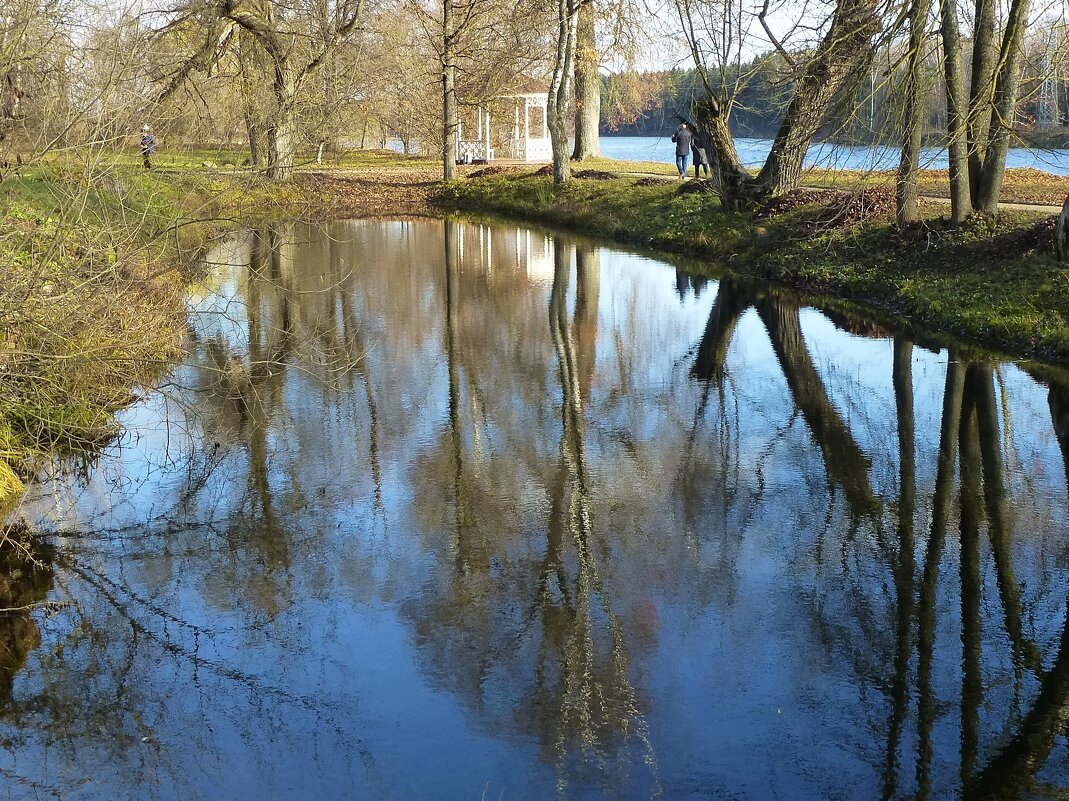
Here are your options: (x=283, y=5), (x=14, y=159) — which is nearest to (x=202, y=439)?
(x=14, y=159)

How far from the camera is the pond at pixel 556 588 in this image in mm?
5695

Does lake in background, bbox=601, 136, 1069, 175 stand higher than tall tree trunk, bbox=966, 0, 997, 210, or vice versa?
Answer: tall tree trunk, bbox=966, 0, 997, 210

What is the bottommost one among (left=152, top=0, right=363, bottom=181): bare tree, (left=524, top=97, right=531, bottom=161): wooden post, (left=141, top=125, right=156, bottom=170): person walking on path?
(left=141, top=125, right=156, bottom=170): person walking on path

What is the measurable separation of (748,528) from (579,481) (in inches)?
65.3

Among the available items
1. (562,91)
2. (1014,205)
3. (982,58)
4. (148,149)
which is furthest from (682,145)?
(148,149)

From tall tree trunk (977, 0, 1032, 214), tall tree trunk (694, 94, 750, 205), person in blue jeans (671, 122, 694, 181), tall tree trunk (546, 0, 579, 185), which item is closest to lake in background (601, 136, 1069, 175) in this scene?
tall tree trunk (694, 94, 750, 205)

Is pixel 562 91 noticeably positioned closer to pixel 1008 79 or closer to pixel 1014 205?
pixel 1014 205

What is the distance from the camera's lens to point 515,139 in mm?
49156

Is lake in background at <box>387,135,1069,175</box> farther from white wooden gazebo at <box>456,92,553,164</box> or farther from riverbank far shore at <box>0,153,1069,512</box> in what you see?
white wooden gazebo at <box>456,92,553,164</box>

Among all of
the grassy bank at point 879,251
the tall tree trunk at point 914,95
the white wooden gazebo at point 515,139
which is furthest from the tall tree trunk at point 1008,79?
the white wooden gazebo at point 515,139

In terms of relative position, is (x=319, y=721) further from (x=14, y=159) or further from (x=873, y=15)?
(x=873, y=15)

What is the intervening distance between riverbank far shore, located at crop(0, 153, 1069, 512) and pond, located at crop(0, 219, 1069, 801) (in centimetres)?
75

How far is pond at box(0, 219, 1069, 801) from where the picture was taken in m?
5.70

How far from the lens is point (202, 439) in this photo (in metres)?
11.4
